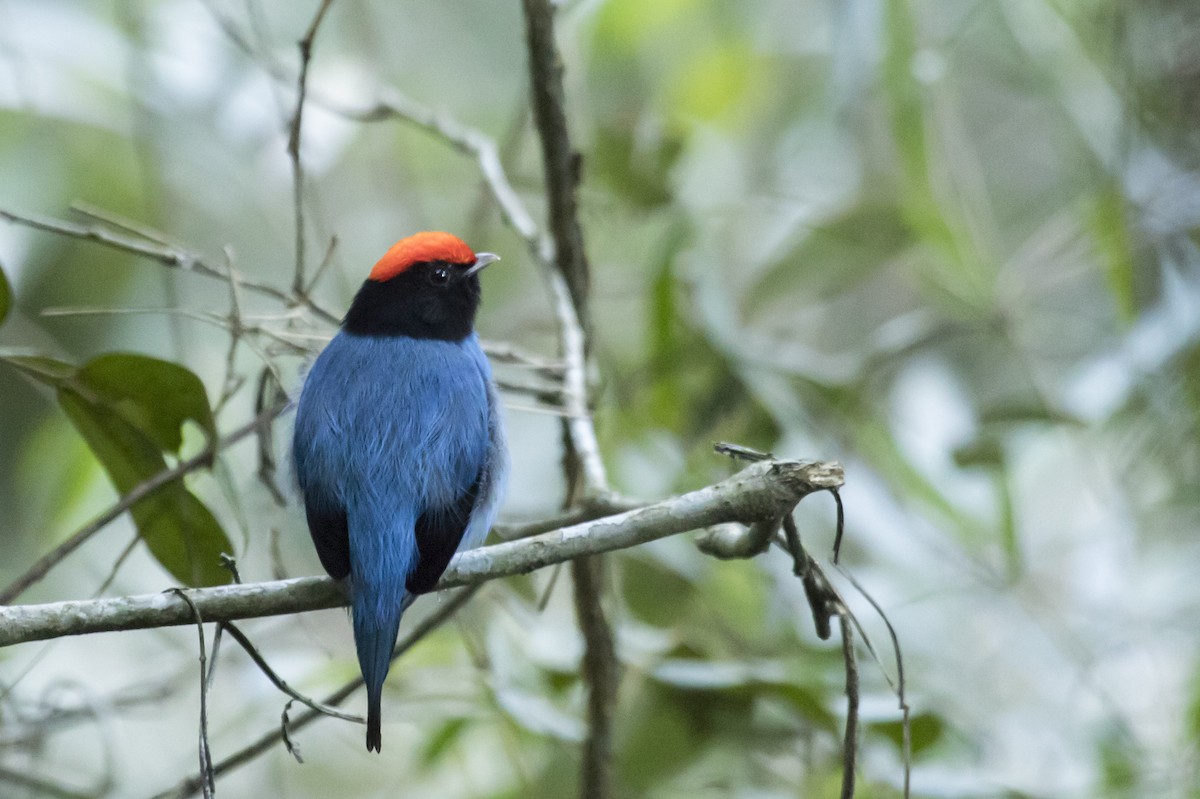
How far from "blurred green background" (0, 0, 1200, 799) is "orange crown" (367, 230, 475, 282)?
1.39 feet

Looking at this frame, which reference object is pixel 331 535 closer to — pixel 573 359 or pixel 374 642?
pixel 374 642

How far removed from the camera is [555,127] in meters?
3.13

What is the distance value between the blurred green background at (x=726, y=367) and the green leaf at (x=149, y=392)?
13 centimetres

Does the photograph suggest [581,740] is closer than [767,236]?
Yes

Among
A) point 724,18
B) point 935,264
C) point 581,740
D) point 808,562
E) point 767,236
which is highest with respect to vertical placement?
point 724,18

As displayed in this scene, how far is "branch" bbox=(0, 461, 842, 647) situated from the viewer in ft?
6.03

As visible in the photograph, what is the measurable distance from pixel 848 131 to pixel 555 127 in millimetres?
2133

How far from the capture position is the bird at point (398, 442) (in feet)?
7.33

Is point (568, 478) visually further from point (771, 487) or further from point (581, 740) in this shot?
point (771, 487)

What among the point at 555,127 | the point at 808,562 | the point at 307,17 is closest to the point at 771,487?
the point at 808,562

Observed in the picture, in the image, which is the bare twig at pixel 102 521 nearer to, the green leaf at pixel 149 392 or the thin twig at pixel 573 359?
the green leaf at pixel 149 392

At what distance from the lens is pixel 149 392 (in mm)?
2570

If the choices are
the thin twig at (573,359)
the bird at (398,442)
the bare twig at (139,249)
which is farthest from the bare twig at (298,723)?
the bare twig at (139,249)

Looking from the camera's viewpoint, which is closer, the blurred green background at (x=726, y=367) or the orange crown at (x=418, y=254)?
the orange crown at (x=418, y=254)
